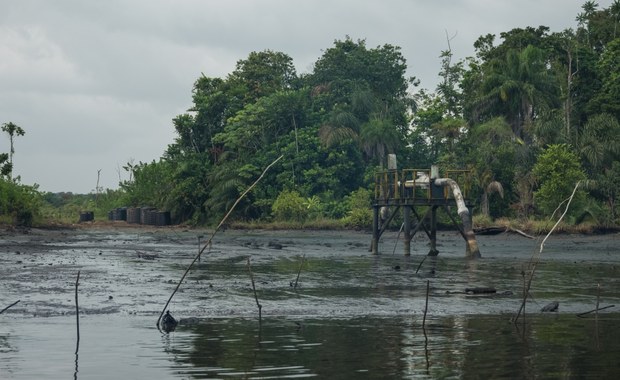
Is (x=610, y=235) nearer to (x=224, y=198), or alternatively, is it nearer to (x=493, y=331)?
(x=224, y=198)

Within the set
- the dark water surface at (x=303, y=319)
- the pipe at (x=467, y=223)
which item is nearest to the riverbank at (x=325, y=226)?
the pipe at (x=467, y=223)

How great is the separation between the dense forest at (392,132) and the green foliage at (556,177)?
0.28 ft

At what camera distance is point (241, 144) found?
76.7 m

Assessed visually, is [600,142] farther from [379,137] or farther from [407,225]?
[407,225]

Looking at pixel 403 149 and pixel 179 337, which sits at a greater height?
pixel 403 149

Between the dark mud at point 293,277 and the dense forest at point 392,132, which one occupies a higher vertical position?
the dense forest at point 392,132

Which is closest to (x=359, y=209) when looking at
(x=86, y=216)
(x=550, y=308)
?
(x=86, y=216)

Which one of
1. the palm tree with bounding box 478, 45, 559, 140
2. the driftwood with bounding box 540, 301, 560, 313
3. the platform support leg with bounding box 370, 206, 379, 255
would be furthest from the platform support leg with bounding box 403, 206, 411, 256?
the palm tree with bounding box 478, 45, 559, 140

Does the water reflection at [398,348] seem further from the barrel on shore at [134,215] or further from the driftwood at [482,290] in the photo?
the barrel on shore at [134,215]

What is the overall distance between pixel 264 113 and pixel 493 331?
5795cm

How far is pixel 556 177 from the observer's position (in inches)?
2199

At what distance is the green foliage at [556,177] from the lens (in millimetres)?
55781

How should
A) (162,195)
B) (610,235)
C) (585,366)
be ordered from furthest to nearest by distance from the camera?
(162,195), (610,235), (585,366)

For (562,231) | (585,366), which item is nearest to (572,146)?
(562,231)
